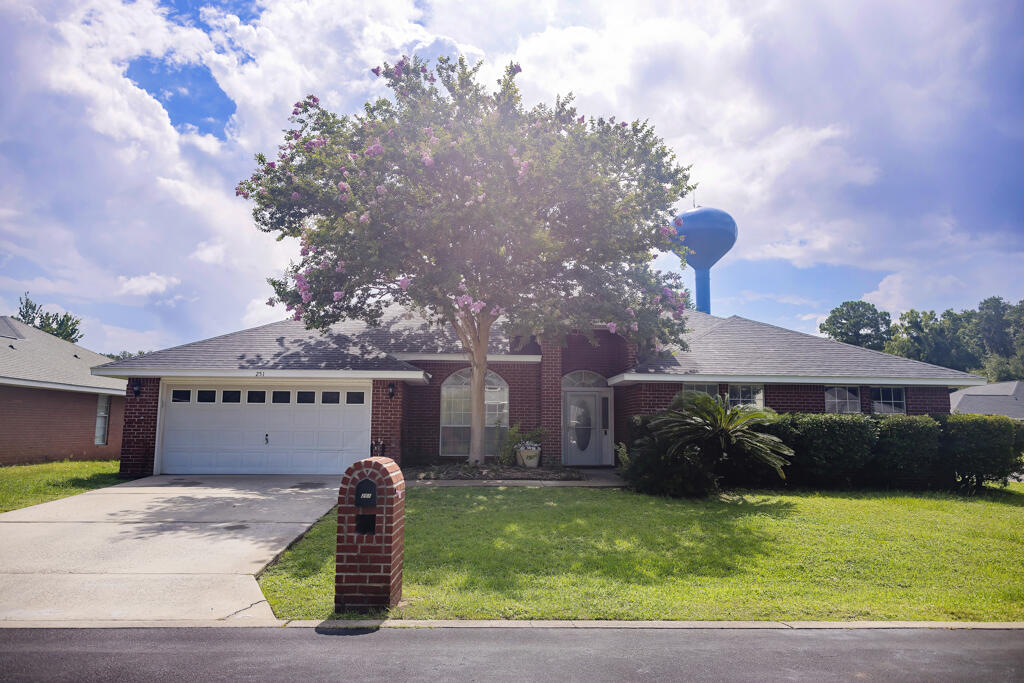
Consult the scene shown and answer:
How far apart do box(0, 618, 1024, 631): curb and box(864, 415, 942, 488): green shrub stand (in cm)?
827

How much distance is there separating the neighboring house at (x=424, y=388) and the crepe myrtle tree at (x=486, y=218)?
1483 mm

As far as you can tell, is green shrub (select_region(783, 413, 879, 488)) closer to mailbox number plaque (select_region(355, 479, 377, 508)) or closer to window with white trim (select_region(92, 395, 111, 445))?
mailbox number plaque (select_region(355, 479, 377, 508))

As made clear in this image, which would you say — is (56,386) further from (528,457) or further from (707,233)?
(707,233)

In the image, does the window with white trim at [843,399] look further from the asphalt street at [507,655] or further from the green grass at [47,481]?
the green grass at [47,481]

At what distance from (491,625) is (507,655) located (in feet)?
2.22

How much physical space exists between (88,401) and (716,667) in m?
22.4

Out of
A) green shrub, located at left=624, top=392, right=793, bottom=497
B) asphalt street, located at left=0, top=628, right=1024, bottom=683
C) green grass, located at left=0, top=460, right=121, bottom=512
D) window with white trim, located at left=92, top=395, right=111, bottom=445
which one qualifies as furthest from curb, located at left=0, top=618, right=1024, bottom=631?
window with white trim, located at left=92, top=395, right=111, bottom=445

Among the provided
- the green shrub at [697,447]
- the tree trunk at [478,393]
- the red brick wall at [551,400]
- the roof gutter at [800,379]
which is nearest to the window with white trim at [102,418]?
the tree trunk at [478,393]

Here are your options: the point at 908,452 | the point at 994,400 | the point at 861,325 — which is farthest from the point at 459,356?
the point at 861,325

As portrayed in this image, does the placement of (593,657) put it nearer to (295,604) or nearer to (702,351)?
(295,604)

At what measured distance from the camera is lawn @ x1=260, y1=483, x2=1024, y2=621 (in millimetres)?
5672

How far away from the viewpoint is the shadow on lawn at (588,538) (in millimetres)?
6812

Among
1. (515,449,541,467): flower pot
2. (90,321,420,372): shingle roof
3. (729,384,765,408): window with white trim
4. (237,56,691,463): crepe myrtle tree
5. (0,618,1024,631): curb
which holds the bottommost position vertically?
(0,618,1024,631): curb

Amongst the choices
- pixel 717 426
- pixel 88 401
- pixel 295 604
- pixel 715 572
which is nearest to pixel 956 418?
pixel 717 426
